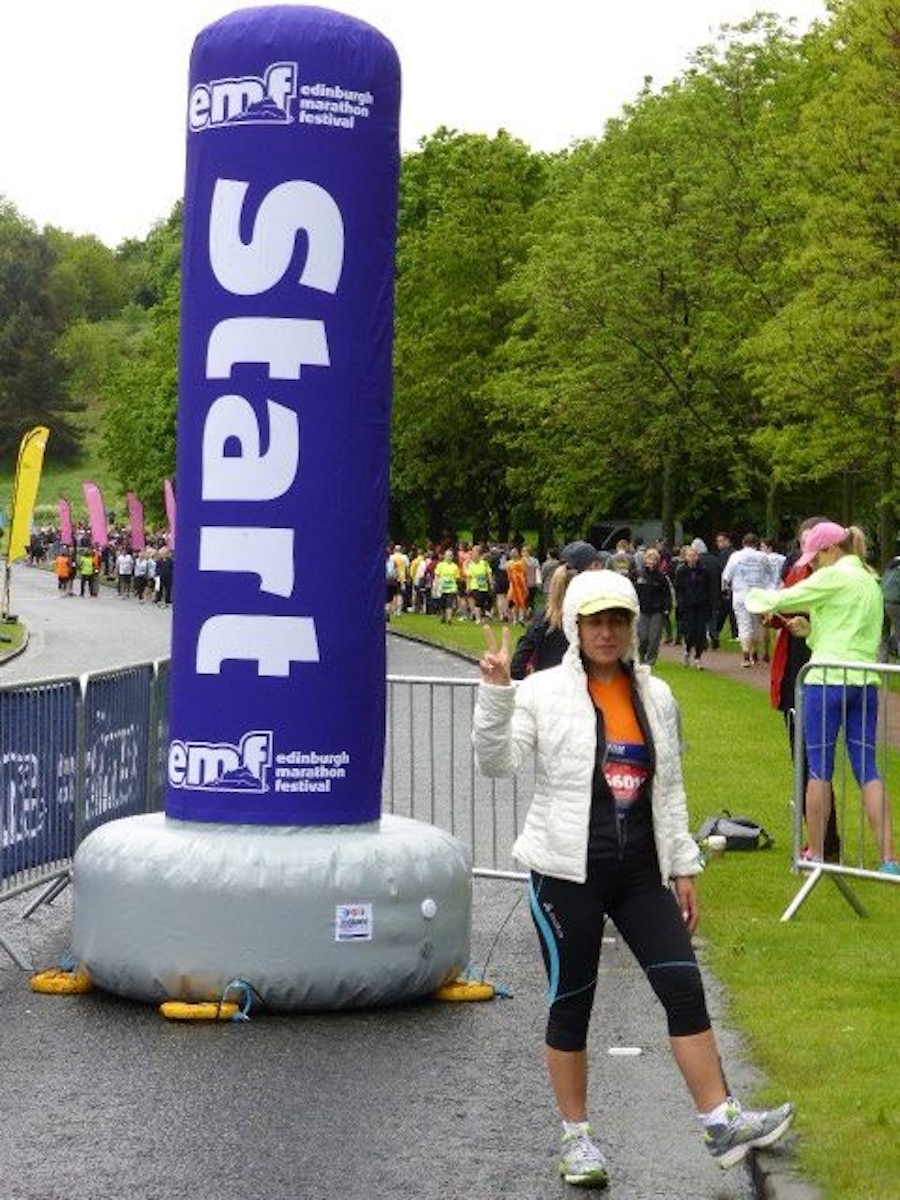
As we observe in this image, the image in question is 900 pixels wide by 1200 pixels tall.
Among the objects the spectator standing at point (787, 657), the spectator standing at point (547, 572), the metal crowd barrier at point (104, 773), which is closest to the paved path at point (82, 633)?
the spectator standing at point (547, 572)

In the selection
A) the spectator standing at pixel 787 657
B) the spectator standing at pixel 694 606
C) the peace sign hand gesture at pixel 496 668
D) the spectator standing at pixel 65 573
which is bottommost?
the spectator standing at pixel 65 573

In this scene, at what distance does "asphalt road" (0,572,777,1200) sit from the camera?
21.9 ft

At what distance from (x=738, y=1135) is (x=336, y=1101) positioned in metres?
1.58

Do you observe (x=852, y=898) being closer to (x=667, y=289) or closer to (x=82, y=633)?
(x=82, y=633)

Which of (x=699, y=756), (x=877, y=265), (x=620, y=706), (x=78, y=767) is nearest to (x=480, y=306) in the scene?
(x=877, y=265)

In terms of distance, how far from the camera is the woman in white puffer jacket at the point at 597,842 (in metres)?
6.69

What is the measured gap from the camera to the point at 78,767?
36.6ft

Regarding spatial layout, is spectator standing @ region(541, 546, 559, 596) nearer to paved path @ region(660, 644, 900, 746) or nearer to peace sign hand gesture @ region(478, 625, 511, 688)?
paved path @ region(660, 644, 900, 746)

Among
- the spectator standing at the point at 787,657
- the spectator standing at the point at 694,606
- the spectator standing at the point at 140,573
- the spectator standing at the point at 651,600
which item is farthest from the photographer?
the spectator standing at the point at 140,573

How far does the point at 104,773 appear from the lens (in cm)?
1158

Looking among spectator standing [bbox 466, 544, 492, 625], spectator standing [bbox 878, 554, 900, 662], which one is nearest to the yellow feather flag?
spectator standing [bbox 466, 544, 492, 625]

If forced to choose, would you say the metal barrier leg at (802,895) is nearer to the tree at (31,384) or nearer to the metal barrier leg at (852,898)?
the metal barrier leg at (852,898)

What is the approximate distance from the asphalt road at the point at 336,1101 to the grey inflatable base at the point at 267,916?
157mm

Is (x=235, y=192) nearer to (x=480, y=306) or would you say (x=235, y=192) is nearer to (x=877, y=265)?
A: (x=877, y=265)
